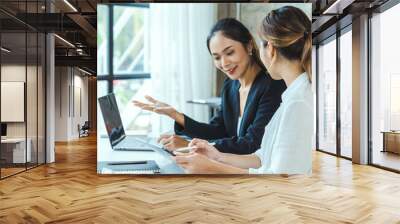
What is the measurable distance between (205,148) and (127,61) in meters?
1.84

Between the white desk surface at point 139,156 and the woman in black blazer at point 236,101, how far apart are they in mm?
219

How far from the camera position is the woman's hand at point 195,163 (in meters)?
6.18

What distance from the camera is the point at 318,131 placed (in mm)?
11562

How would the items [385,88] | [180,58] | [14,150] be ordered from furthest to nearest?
1. [385,88]
2. [14,150]
3. [180,58]

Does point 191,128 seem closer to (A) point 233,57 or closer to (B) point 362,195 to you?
(A) point 233,57

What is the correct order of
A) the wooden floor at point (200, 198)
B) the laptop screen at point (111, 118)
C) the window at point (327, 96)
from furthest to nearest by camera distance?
the window at point (327, 96), the laptop screen at point (111, 118), the wooden floor at point (200, 198)

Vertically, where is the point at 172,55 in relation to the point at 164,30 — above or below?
below

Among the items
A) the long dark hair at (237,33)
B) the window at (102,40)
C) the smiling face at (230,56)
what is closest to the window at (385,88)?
the long dark hair at (237,33)

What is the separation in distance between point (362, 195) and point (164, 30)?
3728mm

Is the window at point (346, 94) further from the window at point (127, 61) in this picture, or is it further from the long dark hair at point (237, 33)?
the window at point (127, 61)

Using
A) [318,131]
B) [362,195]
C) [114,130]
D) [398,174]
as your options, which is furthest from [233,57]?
[318,131]

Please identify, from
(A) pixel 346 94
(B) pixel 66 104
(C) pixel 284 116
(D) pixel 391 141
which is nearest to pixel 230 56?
(C) pixel 284 116

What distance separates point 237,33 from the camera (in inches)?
241

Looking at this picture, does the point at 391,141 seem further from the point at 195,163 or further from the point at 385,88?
the point at 195,163
